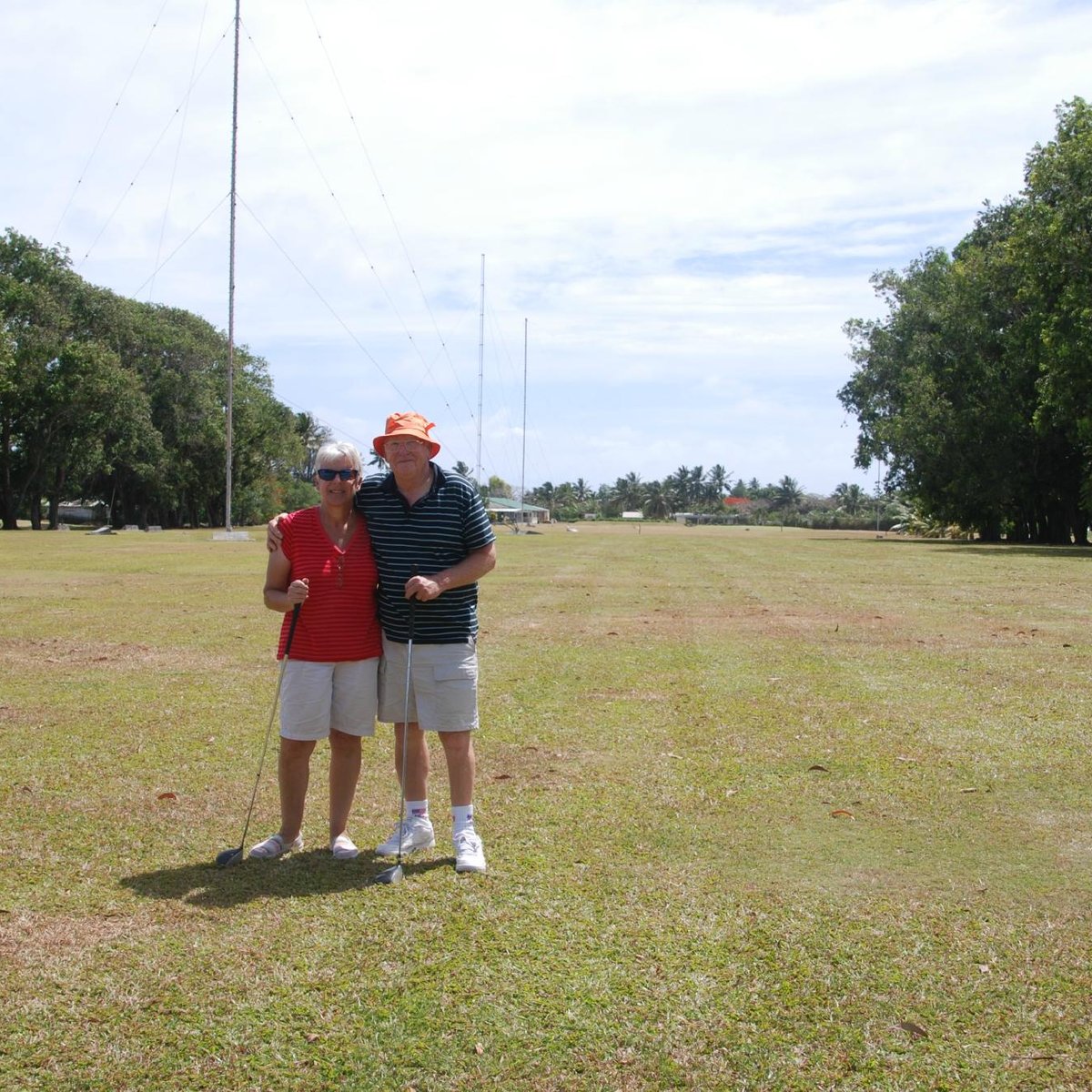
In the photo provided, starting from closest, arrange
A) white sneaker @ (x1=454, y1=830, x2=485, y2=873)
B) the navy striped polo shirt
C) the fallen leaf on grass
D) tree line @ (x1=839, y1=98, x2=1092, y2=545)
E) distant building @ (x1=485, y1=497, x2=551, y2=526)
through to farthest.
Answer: the fallen leaf on grass
white sneaker @ (x1=454, y1=830, x2=485, y2=873)
the navy striped polo shirt
tree line @ (x1=839, y1=98, x2=1092, y2=545)
distant building @ (x1=485, y1=497, x2=551, y2=526)

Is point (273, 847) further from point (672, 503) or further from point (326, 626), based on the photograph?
point (672, 503)

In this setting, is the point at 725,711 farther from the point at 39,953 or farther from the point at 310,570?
the point at 39,953

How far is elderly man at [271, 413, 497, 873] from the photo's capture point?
5.32m

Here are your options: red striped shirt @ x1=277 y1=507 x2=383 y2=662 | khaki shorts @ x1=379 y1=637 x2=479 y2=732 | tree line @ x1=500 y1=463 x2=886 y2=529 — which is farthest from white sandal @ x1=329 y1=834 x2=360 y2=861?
tree line @ x1=500 y1=463 x2=886 y2=529

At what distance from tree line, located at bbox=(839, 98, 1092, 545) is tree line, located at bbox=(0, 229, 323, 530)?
37.6 metres

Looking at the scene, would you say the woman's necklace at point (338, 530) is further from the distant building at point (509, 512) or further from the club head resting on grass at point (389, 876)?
the distant building at point (509, 512)

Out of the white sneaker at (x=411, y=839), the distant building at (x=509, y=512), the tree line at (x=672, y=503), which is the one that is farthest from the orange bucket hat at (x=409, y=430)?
the tree line at (x=672, y=503)

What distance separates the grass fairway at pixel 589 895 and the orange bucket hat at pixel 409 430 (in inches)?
73.2

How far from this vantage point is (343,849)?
5.47 metres

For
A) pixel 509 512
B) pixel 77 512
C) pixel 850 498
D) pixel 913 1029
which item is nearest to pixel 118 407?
pixel 77 512

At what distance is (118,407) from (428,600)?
2420 inches

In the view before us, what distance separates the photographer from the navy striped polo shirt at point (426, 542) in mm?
5336

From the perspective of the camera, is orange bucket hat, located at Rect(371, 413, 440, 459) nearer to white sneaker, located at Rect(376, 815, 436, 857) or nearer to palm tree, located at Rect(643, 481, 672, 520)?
white sneaker, located at Rect(376, 815, 436, 857)

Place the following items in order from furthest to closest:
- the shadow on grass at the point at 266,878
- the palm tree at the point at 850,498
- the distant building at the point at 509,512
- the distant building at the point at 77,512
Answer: the palm tree at the point at 850,498 < the distant building at the point at 509,512 < the distant building at the point at 77,512 < the shadow on grass at the point at 266,878
